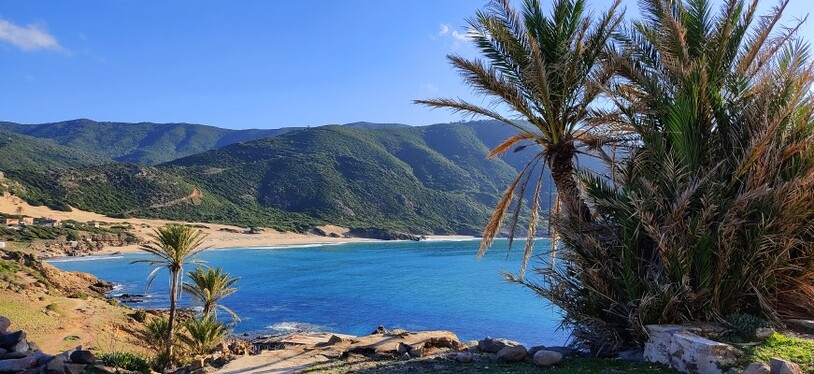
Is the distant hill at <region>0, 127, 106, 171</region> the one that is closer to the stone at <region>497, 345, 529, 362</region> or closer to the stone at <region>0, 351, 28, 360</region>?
the stone at <region>0, 351, 28, 360</region>

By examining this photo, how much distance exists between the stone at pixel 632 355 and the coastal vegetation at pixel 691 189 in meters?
0.19

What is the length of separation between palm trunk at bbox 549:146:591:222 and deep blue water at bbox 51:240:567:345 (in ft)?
12.7

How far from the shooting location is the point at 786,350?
6137 mm

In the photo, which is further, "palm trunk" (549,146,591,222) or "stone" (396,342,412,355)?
"stone" (396,342,412,355)

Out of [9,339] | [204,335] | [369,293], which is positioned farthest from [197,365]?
[369,293]

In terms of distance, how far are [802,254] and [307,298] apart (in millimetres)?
34517

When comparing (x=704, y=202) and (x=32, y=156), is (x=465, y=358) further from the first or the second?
(x=32, y=156)

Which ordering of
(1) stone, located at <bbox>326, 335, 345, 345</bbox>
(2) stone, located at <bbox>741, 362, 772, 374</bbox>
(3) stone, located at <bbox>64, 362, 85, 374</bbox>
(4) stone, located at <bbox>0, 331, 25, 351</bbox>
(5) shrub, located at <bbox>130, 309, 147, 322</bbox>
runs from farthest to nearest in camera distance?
(5) shrub, located at <bbox>130, 309, 147, 322</bbox> → (1) stone, located at <bbox>326, 335, 345, 345</bbox> → (4) stone, located at <bbox>0, 331, 25, 351</bbox> → (3) stone, located at <bbox>64, 362, 85, 374</bbox> → (2) stone, located at <bbox>741, 362, 772, 374</bbox>

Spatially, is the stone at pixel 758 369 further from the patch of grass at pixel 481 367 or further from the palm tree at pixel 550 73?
the palm tree at pixel 550 73

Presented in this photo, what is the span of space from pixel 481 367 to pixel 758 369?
3.74 meters

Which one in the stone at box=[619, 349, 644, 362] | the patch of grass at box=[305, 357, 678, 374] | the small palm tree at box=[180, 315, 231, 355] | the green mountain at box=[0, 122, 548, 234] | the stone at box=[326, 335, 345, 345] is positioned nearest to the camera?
the patch of grass at box=[305, 357, 678, 374]

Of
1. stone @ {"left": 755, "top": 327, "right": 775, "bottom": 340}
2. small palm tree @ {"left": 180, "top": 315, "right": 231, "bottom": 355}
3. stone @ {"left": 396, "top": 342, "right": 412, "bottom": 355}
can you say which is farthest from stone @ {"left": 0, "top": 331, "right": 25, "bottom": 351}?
stone @ {"left": 755, "top": 327, "right": 775, "bottom": 340}

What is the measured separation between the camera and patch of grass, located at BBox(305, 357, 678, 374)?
673cm

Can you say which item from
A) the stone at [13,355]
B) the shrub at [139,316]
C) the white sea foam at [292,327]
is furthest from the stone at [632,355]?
the shrub at [139,316]
